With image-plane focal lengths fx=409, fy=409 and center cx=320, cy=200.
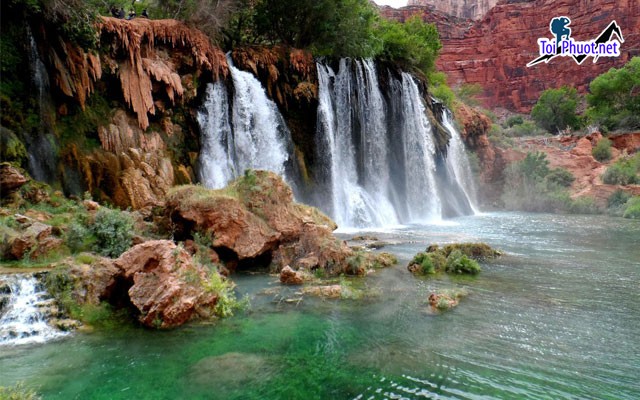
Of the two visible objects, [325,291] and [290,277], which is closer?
[325,291]

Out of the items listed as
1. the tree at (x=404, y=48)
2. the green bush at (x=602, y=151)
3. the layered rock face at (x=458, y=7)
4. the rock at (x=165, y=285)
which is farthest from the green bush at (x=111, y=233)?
the layered rock face at (x=458, y=7)

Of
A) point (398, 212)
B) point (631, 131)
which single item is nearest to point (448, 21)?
point (631, 131)

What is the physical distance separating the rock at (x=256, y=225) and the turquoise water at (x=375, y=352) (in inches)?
59.8

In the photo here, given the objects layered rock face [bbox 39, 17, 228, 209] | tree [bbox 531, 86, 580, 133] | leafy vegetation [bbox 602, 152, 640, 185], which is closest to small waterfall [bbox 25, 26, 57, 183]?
layered rock face [bbox 39, 17, 228, 209]

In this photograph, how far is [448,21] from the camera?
71.8m

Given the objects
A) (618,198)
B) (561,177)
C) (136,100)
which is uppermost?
(136,100)

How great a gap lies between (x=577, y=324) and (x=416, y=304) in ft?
7.97

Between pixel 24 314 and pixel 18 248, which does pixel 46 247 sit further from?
pixel 24 314

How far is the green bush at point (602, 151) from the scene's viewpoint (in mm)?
37156

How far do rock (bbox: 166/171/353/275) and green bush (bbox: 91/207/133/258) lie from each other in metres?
1.35

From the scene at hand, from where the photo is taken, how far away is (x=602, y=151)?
37.4 meters

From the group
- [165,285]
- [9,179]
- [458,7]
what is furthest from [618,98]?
[458,7]

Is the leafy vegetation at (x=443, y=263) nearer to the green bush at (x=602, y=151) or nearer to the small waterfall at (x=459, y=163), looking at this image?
the small waterfall at (x=459, y=163)

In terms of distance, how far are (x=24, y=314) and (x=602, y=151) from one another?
1732 inches
